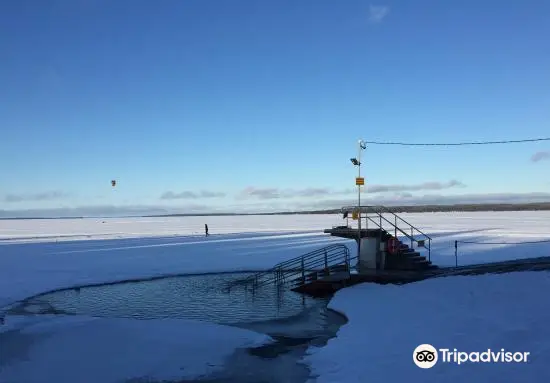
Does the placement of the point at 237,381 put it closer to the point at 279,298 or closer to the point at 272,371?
the point at 272,371

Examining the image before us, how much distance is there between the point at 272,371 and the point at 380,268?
8.70 m

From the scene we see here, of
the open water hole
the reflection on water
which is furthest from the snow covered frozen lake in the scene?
the reflection on water

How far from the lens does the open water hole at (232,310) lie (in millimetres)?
8281

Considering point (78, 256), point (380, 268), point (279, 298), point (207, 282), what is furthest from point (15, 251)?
point (380, 268)

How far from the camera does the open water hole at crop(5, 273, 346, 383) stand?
8.28 m

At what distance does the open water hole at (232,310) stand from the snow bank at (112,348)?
1.91ft

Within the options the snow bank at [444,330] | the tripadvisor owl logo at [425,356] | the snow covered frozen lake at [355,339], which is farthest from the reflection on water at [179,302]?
the tripadvisor owl logo at [425,356]

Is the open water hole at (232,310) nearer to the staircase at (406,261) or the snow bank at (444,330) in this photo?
the snow bank at (444,330)

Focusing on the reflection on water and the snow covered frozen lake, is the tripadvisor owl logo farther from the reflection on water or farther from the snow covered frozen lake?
the reflection on water

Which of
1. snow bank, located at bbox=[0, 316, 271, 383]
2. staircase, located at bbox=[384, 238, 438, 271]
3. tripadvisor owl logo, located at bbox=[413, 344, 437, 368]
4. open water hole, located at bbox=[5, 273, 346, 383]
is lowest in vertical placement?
open water hole, located at bbox=[5, 273, 346, 383]

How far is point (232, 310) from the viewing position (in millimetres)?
12773

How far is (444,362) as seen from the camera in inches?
282

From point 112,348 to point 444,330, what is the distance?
618cm

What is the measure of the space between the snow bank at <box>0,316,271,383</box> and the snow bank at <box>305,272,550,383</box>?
6.42 ft
